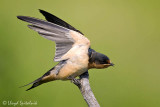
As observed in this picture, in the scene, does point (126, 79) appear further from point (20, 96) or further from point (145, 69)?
point (20, 96)

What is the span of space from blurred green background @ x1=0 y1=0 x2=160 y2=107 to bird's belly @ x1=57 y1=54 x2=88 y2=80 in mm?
1754

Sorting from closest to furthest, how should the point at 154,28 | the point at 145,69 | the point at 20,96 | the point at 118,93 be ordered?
the point at 20,96 → the point at 118,93 → the point at 145,69 → the point at 154,28

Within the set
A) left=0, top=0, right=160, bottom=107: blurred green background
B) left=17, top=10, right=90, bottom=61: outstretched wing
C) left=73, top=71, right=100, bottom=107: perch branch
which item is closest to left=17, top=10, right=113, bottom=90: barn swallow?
left=17, top=10, right=90, bottom=61: outstretched wing

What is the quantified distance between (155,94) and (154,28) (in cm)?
221

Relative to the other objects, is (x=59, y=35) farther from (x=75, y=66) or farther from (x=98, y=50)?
(x=98, y=50)

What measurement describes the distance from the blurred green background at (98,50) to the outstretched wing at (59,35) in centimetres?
186

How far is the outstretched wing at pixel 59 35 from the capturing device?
12.6ft

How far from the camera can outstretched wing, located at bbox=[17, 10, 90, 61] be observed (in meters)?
3.85

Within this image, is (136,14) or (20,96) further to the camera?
(136,14)

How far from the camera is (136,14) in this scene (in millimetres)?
8914

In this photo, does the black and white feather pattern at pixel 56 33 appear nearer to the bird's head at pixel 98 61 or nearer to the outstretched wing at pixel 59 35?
the outstretched wing at pixel 59 35

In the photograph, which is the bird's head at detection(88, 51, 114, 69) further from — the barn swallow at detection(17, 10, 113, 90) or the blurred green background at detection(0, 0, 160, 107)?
the blurred green background at detection(0, 0, 160, 107)

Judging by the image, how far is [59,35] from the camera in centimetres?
395

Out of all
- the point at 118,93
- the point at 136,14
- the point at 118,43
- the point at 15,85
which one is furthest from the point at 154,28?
the point at 15,85
